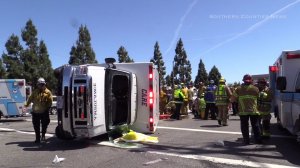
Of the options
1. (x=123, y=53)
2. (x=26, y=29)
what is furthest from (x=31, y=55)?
(x=123, y=53)

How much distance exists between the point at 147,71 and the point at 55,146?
3304mm

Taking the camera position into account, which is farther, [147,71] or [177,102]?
→ [177,102]

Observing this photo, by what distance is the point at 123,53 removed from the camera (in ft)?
185

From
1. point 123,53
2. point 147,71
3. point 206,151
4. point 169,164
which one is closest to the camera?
point 169,164

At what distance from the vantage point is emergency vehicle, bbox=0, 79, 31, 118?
18.8 m

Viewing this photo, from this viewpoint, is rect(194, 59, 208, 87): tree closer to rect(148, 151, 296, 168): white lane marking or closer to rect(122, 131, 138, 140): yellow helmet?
rect(122, 131, 138, 140): yellow helmet

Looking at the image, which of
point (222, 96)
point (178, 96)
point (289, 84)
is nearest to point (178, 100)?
point (178, 96)

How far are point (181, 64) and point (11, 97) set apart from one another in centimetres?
5871

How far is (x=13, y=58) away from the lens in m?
39.3

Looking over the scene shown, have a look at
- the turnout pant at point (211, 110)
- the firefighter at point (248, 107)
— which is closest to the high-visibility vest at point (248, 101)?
the firefighter at point (248, 107)

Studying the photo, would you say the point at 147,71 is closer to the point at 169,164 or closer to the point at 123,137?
the point at 123,137

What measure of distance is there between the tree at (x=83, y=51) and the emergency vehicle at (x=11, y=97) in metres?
25.0

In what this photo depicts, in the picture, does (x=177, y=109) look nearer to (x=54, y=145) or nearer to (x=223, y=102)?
(x=223, y=102)

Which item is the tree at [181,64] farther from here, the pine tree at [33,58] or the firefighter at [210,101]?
the firefighter at [210,101]
